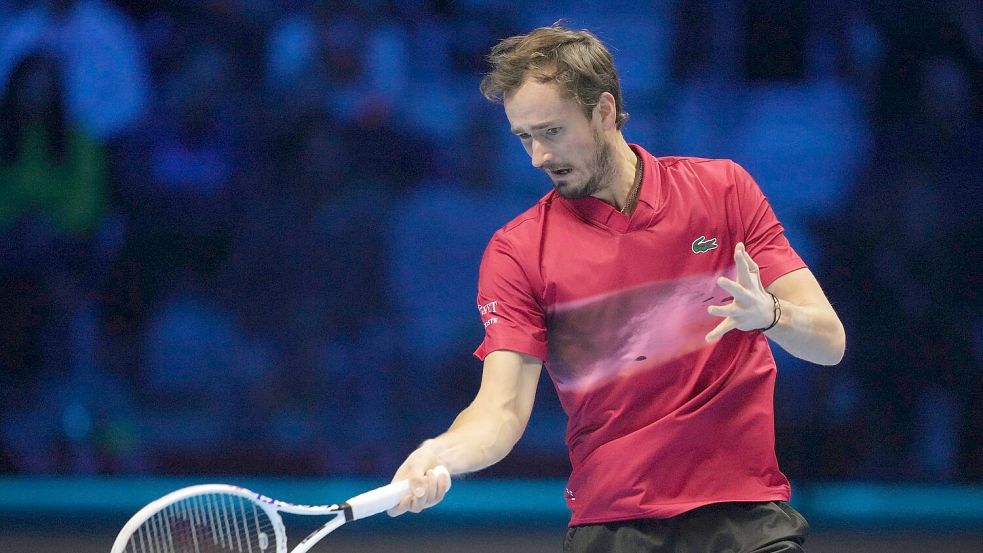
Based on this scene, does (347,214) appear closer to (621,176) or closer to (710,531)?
(621,176)

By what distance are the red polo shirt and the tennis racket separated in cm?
40

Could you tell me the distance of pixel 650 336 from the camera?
2443mm

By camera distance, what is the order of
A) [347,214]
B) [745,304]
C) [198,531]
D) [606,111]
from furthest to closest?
[347,214] → [606,111] → [198,531] → [745,304]

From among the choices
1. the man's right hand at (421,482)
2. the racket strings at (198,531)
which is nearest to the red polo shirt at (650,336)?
the man's right hand at (421,482)

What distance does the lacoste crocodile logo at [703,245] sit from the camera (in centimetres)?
248

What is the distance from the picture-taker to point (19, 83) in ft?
18.1

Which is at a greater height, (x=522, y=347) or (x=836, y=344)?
(x=522, y=347)

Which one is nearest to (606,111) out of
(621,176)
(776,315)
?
(621,176)

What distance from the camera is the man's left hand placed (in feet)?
6.91

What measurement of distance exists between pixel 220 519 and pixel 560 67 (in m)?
1.16

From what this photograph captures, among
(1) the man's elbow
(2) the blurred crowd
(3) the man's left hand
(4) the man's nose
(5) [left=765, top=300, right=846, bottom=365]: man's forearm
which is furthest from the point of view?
Answer: (2) the blurred crowd

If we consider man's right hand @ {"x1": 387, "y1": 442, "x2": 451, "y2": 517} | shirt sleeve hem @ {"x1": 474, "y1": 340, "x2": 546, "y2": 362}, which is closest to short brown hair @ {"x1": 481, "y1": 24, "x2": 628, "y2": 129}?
shirt sleeve hem @ {"x1": 474, "y1": 340, "x2": 546, "y2": 362}

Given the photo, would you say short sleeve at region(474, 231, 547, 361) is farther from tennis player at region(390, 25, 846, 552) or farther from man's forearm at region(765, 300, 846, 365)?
man's forearm at region(765, 300, 846, 365)

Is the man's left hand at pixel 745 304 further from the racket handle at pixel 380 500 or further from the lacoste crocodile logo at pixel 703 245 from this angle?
the racket handle at pixel 380 500
